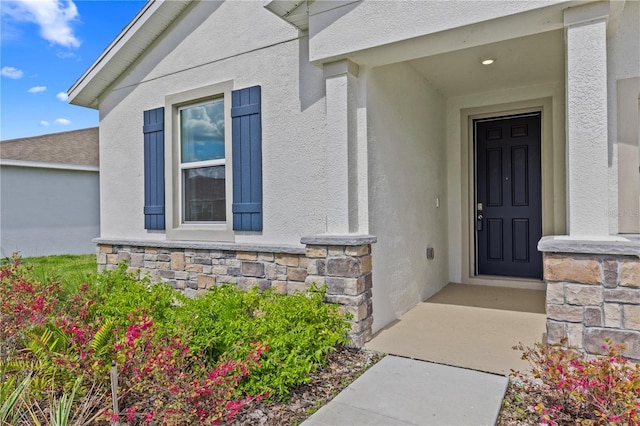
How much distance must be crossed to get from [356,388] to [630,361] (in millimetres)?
1840

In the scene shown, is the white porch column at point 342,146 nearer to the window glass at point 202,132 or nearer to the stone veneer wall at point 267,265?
the stone veneer wall at point 267,265

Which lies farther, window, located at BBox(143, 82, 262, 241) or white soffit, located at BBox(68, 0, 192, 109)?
white soffit, located at BBox(68, 0, 192, 109)

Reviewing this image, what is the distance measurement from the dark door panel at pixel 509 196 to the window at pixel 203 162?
3.77 meters

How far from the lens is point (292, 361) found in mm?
2689

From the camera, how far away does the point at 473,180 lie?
18.8 ft

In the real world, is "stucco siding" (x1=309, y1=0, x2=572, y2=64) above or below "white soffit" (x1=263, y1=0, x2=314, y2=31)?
below

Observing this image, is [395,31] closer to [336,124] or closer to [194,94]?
[336,124]

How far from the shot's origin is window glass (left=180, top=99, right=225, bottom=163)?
15.6 ft

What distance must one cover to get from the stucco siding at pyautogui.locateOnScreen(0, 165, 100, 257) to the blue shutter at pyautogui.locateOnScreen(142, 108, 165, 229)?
7.78 m

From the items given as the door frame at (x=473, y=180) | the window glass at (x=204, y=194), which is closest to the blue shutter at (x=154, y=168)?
the window glass at (x=204, y=194)

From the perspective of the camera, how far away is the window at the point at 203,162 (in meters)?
4.75

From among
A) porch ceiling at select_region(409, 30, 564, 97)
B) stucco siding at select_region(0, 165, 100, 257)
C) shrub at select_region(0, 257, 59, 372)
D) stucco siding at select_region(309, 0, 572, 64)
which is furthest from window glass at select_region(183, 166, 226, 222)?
stucco siding at select_region(0, 165, 100, 257)

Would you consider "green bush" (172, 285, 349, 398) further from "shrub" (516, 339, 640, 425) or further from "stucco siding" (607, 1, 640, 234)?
"stucco siding" (607, 1, 640, 234)

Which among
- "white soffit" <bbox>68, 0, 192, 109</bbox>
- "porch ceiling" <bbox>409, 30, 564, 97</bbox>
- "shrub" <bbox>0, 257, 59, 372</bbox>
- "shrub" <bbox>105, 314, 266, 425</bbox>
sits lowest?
"shrub" <bbox>105, 314, 266, 425</bbox>
